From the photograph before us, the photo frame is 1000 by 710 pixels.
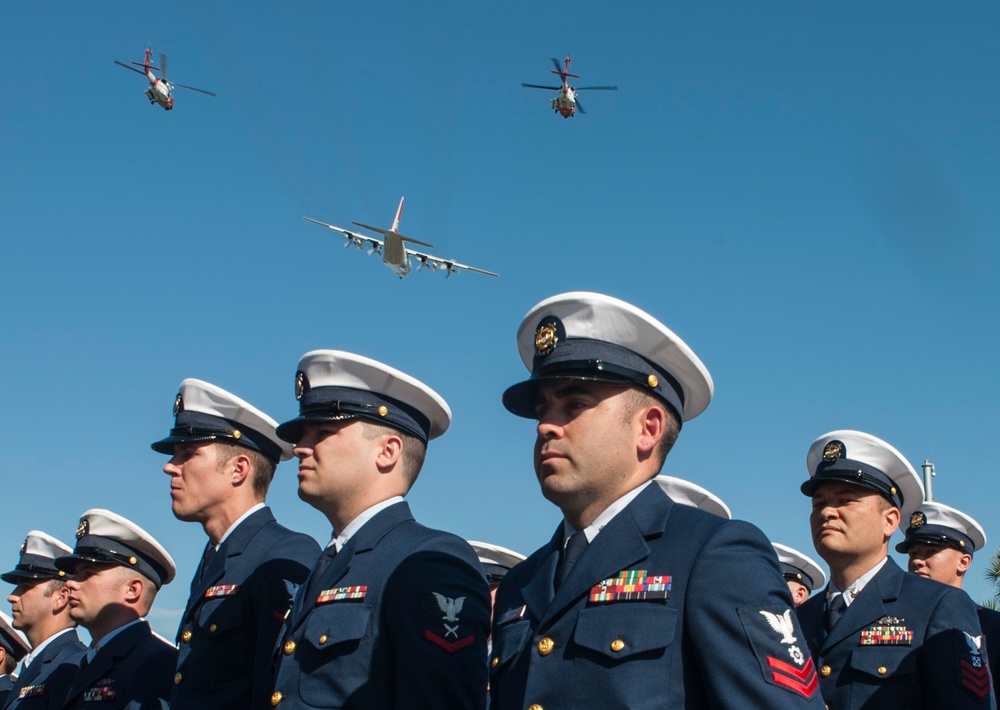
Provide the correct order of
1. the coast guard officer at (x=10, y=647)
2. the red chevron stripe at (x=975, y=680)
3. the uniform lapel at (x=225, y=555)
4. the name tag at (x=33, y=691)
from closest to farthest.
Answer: the red chevron stripe at (x=975, y=680) < the uniform lapel at (x=225, y=555) < the name tag at (x=33, y=691) < the coast guard officer at (x=10, y=647)

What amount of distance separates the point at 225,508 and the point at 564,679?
3.43 meters

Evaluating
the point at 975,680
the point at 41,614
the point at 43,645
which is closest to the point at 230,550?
the point at 975,680

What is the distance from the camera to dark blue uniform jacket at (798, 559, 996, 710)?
520 cm

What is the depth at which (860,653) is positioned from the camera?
5453 millimetres

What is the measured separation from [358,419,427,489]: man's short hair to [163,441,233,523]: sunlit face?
1.39 metres

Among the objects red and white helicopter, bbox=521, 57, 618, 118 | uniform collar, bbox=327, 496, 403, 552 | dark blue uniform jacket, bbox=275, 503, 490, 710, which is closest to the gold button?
dark blue uniform jacket, bbox=275, 503, 490, 710

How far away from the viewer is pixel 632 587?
3504 mm

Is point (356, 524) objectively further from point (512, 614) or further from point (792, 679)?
point (792, 679)

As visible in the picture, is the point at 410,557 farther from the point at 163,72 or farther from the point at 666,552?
the point at 163,72

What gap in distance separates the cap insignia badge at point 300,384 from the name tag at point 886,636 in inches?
120

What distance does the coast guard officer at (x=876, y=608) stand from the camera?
207 inches

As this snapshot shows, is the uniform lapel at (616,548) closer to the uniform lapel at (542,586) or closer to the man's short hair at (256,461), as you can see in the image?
the uniform lapel at (542,586)

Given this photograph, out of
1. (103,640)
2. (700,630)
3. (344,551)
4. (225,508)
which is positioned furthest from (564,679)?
(103,640)

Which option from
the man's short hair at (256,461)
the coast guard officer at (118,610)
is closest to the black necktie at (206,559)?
the man's short hair at (256,461)
